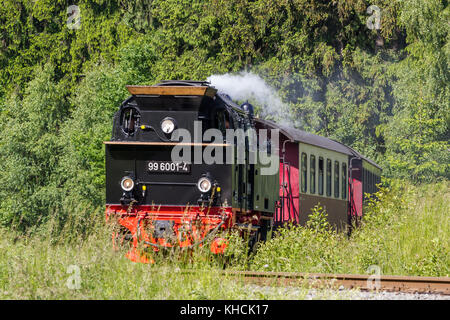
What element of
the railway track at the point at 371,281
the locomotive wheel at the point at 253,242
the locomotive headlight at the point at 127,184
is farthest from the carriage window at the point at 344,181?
the railway track at the point at 371,281

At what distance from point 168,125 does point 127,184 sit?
1.11 meters

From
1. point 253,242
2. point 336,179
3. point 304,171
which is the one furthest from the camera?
point 336,179

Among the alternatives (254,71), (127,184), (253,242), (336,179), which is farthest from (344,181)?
(254,71)

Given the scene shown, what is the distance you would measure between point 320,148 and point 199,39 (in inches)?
630

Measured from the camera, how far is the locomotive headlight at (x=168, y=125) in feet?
40.7

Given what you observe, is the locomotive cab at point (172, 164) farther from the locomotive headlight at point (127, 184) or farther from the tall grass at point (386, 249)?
the tall grass at point (386, 249)

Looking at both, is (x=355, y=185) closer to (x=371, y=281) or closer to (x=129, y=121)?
(x=129, y=121)

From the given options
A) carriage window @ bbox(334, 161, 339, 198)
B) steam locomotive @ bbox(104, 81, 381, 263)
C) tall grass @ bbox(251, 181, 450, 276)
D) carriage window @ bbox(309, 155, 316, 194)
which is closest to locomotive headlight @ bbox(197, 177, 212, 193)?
steam locomotive @ bbox(104, 81, 381, 263)

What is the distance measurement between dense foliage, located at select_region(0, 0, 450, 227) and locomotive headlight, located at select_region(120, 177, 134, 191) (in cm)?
1613

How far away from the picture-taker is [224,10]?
34500 millimetres

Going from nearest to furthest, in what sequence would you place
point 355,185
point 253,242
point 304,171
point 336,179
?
point 253,242 → point 304,171 → point 336,179 → point 355,185

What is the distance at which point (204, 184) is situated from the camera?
12211 mm

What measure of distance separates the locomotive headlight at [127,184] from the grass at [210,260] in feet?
4.27

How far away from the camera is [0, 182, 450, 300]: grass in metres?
8.02
